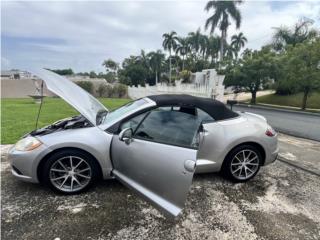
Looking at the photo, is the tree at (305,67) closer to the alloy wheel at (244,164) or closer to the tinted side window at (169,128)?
the alloy wheel at (244,164)

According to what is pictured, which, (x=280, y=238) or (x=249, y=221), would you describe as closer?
(x=280, y=238)

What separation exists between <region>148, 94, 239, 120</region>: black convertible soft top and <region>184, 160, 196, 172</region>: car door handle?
1230 millimetres

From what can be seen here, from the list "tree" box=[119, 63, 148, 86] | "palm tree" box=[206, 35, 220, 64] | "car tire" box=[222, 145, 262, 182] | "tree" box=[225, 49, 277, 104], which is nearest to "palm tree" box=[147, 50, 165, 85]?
"tree" box=[119, 63, 148, 86]

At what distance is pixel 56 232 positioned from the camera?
2.35m

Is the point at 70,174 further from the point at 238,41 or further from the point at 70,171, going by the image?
the point at 238,41

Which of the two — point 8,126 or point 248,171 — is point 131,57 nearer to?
point 8,126

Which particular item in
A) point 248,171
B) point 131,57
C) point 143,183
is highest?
point 131,57

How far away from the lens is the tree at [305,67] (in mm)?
15664

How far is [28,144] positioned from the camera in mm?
2902

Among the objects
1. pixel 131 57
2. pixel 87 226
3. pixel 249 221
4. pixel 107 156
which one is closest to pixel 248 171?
pixel 249 221

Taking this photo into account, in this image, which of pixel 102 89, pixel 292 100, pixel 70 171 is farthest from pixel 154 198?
pixel 102 89

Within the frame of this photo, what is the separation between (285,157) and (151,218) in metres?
3.63

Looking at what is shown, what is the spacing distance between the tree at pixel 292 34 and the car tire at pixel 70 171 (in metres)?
30.1

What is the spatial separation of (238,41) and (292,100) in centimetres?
2670
